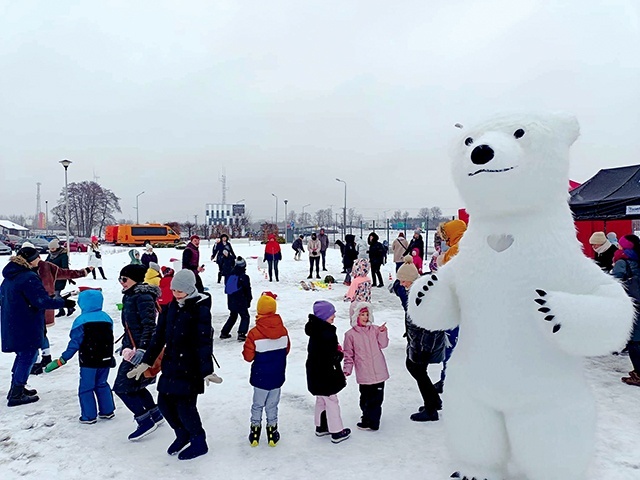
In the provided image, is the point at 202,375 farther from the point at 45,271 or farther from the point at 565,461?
the point at 45,271

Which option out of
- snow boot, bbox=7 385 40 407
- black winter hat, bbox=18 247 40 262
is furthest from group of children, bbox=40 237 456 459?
black winter hat, bbox=18 247 40 262

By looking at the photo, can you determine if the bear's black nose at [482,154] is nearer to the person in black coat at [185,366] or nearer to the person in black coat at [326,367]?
the person in black coat at [326,367]

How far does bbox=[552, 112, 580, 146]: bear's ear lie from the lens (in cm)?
254

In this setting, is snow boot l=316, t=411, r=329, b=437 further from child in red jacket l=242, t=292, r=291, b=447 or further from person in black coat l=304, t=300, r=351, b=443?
child in red jacket l=242, t=292, r=291, b=447

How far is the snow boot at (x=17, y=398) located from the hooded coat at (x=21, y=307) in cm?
40

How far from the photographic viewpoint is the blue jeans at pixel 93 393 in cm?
395

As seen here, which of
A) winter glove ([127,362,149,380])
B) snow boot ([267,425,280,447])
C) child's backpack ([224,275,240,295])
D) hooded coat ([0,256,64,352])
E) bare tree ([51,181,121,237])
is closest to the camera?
winter glove ([127,362,149,380])

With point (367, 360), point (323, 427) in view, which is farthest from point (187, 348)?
point (367, 360)

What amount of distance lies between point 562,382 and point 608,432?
1986 mm

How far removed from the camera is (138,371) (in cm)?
346

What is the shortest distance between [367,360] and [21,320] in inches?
133

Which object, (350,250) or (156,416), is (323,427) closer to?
(156,416)

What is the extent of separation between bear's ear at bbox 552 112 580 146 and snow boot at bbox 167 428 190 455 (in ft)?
10.9

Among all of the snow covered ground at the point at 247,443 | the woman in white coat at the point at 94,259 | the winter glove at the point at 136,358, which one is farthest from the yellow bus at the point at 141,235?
the winter glove at the point at 136,358
